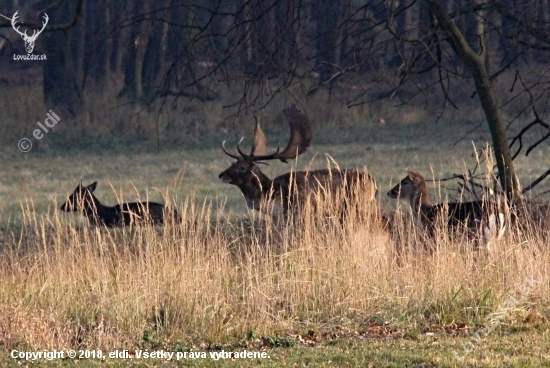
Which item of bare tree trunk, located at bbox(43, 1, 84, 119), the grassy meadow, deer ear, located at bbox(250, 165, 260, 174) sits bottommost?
the grassy meadow

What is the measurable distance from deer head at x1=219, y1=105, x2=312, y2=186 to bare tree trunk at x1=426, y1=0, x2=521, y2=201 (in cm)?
221

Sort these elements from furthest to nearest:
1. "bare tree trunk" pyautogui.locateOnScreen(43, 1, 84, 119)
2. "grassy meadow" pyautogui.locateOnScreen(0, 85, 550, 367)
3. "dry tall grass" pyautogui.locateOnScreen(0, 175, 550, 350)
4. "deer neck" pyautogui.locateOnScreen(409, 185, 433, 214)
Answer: "bare tree trunk" pyautogui.locateOnScreen(43, 1, 84, 119), "deer neck" pyautogui.locateOnScreen(409, 185, 433, 214), "dry tall grass" pyautogui.locateOnScreen(0, 175, 550, 350), "grassy meadow" pyautogui.locateOnScreen(0, 85, 550, 367)

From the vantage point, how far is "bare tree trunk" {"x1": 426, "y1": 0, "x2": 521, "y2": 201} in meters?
11.7

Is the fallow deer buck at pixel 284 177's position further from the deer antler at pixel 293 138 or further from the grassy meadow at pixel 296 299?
the grassy meadow at pixel 296 299

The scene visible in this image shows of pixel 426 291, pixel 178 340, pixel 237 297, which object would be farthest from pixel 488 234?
pixel 178 340

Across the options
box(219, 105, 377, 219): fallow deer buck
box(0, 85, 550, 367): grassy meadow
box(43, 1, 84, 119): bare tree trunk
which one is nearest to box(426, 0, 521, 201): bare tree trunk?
box(0, 85, 550, 367): grassy meadow

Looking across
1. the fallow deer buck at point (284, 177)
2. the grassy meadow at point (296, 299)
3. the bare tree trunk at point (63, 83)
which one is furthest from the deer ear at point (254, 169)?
the bare tree trunk at point (63, 83)

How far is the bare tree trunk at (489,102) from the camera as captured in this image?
11.7 m

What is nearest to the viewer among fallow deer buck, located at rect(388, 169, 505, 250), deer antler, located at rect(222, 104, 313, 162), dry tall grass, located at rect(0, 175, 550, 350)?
dry tall grass, located at rect(0, 175, 550, 350)

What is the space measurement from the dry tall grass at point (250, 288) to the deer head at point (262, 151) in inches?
125

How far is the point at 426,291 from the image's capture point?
872cm

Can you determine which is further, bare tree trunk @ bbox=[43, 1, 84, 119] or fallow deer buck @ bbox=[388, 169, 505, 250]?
bare tree trunk @ bbox=[43, 1, 84, 119]

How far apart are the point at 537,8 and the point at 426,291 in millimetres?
4728

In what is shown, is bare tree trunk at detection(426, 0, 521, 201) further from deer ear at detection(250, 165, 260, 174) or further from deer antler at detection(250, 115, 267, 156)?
deer ear at detection(250, 165, 260, 174)
